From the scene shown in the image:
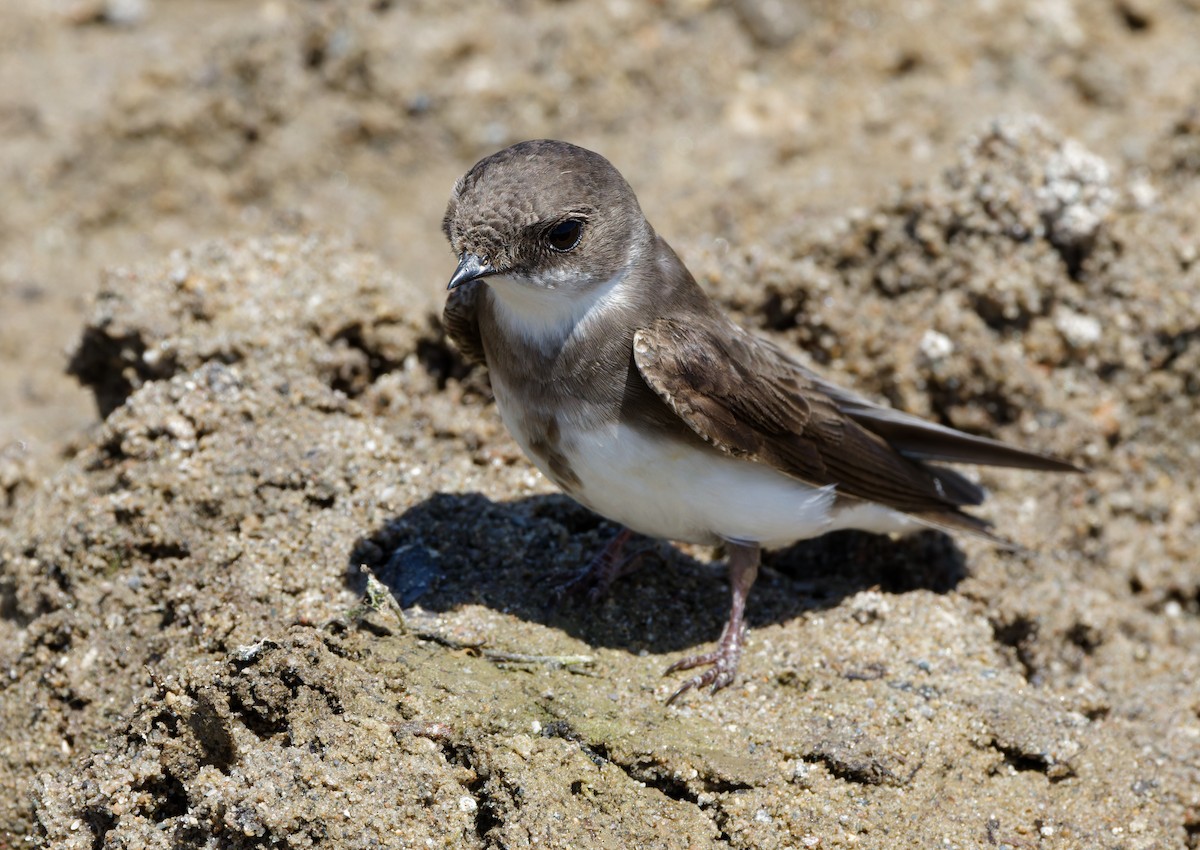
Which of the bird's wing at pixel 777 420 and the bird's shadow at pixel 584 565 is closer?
the bird's wing at pixel 777 420

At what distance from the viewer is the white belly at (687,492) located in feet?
13.9

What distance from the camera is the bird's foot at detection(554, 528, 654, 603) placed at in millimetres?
4617

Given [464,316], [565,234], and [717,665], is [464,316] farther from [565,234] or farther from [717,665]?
[717,665]

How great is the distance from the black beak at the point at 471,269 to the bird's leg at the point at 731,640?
1.33m

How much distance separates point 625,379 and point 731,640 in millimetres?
1006

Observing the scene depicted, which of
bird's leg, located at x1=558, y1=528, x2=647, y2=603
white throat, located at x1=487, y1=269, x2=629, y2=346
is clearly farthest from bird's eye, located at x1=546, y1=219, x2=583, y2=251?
bird's leg, located at x1=558, y1=528, x2=647, y2=603

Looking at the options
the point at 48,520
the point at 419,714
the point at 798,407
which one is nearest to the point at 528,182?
the point at 798,407

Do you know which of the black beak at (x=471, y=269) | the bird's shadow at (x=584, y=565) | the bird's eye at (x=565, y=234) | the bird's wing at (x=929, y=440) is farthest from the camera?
the bird's wing at (x=929, y=440)

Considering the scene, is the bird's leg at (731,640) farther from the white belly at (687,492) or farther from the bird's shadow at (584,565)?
the bird's shadow at (584,565)

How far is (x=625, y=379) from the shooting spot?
4.28 meters

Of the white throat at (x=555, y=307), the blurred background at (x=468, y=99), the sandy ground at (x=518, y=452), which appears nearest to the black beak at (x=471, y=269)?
the white throat at (x=555, y=307)

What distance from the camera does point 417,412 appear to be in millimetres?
5414

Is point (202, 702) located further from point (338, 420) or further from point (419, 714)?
point (338, 420)

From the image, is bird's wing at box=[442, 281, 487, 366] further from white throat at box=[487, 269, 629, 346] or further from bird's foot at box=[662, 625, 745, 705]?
bird's foot at box=[662, 625, 745, 705]
